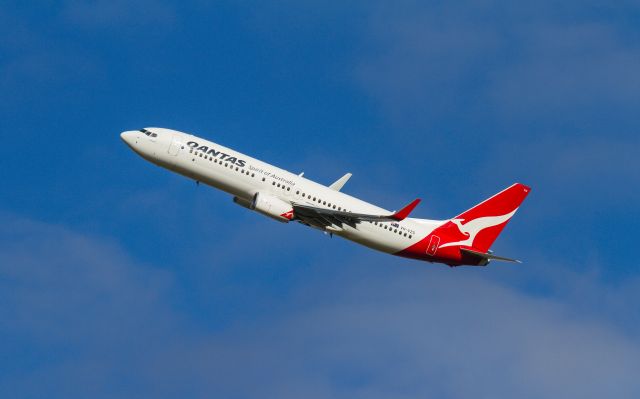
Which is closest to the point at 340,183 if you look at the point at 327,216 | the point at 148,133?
the point at 327,216

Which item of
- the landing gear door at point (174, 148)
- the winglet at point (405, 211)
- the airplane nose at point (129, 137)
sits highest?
the airplane nose at point (129, 137)

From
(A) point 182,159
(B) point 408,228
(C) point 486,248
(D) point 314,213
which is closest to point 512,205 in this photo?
(C) point 486,248

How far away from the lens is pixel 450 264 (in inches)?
4353

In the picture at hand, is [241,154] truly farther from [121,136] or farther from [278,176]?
[121,136]

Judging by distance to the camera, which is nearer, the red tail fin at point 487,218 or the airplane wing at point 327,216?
the airplane wing at point 327,216

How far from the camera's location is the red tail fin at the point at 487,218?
111 metres

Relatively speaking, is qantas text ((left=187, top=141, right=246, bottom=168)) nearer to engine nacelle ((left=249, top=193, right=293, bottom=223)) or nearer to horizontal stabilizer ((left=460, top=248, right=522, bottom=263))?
engine nacelle ((left=249, top=193, right=293, bottom=223))

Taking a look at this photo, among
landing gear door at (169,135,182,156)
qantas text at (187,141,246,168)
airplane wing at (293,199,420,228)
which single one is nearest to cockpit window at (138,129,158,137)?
landing gear door at (169,135,182,156)

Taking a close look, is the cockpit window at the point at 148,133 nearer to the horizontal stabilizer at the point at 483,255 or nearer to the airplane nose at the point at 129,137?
the airplane nose at the point at 129,137

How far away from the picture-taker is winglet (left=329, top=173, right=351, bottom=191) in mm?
106938

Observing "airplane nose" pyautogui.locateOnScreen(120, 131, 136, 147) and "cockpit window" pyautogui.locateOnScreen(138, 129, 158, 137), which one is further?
"airplane nose" pyautogui.locateOnScreen(120, 131, 136, 147)

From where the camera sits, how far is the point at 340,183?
107375mm

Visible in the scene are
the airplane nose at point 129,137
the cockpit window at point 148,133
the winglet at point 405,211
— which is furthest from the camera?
the airplane nose at point 129,137

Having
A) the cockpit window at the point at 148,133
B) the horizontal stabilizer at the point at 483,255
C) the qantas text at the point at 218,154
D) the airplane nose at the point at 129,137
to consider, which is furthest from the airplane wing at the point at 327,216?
the airplane nose at the point at 129,137
